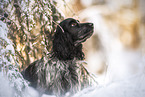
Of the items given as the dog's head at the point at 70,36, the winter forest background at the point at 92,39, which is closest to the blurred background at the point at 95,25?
the winter forest background at the point at 92,39

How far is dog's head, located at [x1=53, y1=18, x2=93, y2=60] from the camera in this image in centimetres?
172

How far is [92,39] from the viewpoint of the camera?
1717 mm

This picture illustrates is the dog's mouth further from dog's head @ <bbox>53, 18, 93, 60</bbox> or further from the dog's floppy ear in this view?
the dog's floppy ear

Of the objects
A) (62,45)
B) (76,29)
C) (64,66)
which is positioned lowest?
(64,66)

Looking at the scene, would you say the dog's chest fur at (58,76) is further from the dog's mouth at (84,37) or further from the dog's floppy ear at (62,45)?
the dog's mouth at (84,37)

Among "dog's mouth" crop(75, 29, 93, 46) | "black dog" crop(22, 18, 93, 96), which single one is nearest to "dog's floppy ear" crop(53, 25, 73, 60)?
"black dog" crop(22, 18, 93, 96)

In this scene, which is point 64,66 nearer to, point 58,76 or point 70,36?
point 58,76

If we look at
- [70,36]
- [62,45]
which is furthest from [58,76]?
[70,36]

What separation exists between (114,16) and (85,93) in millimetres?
873

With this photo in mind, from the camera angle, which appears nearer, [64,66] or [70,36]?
[64,66]

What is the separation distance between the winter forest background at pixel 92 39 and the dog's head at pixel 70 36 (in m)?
0.08

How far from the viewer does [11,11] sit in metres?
1.39

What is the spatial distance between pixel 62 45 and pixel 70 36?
159mm

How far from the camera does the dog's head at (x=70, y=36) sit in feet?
5.65
